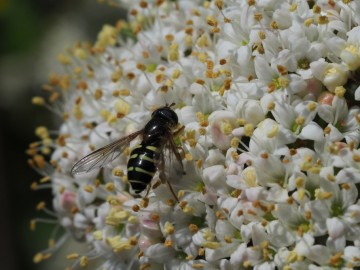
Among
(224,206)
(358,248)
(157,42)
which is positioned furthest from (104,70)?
(358,248)

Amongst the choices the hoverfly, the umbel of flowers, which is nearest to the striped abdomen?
the hoverfly

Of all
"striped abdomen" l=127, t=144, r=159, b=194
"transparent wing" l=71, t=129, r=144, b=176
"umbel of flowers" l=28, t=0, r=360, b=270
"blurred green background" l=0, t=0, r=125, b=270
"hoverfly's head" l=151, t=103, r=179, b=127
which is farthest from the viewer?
"blurred green background" l=0, t=0, r=125, b=270

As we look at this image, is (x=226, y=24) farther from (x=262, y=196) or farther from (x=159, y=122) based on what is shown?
(x=262, y=196)

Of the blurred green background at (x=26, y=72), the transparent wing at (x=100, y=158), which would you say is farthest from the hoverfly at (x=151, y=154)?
the blurred green background at (x=26, y=72)

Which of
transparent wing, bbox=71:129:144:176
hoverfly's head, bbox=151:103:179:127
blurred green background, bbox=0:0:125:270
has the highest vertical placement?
hoverfly's head, bbox=151:103:179:127

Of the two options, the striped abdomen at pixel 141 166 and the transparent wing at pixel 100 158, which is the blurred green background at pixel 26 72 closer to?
the transparent wing at pixel 100 158

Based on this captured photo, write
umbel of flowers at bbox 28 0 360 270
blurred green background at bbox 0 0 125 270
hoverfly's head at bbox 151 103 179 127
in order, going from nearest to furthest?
umbel of flowers at bbox 28 0 360 270 → hoverfly's head at bbox 151 103 179 127 → blurred green background at bbox 0 0 125 270

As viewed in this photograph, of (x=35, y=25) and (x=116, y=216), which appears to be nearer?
(x=116, y=216)

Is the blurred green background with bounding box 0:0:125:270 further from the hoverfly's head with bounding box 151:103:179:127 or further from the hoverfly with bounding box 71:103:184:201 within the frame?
the hoverfly's head with bounding box 151:103:179:127
